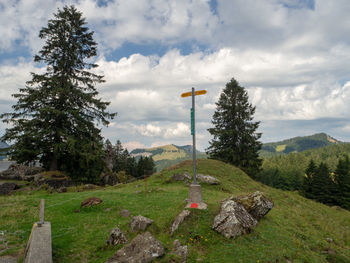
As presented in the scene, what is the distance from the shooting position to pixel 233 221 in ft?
29.7

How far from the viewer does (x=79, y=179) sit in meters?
26.3

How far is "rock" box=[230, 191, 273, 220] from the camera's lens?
10.5m

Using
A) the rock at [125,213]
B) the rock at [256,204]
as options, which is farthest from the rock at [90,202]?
the rock at [256,204]

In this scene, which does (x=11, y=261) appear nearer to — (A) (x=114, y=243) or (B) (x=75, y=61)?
(A) (x=114, y=243)

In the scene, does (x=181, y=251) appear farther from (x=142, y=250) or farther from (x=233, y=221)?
(x=233, y=221)

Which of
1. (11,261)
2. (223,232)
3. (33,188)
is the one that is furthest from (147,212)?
(33,188)

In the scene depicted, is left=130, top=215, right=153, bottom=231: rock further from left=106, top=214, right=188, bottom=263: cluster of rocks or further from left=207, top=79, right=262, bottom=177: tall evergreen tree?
left=207, top=79, right=262, bottom=177: tall evergreen tree

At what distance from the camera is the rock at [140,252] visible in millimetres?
7223

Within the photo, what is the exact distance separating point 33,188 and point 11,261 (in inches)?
620

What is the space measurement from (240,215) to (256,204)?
1.58 m

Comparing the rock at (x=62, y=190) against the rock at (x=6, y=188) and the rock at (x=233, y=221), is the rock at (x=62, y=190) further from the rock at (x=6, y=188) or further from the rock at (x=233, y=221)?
the rock at (x=233, y=221)

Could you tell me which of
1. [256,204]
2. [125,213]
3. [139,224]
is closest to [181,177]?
[125,213]

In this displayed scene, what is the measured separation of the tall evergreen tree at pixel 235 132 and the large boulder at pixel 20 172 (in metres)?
29.4

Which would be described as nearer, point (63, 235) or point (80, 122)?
point (63, 235)
